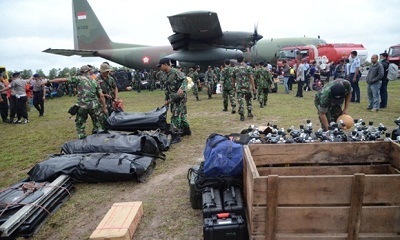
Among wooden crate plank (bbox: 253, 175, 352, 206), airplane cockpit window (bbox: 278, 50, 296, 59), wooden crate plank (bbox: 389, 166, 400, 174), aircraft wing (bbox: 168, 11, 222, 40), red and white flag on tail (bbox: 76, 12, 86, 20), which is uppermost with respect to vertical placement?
red and white flag on tail (bbox: 76, 12, 86, 20)

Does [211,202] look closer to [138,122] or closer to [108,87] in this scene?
[138,122]

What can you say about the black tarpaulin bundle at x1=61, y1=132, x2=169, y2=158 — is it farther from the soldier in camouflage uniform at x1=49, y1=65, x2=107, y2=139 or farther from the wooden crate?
the wooden crate

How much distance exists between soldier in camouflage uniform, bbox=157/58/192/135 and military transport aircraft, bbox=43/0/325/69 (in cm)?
768

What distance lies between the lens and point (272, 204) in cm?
205

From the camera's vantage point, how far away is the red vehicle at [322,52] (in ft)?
59.5

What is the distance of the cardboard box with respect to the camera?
256cm

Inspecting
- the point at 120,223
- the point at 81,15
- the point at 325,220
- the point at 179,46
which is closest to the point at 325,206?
the point at 325,220

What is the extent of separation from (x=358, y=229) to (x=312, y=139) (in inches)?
60.8

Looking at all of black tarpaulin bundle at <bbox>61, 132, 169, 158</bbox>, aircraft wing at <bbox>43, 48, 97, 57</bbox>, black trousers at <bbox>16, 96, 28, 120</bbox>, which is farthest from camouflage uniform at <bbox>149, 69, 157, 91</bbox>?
black tarpaulin bundle at <bbox>61, 132, 169, 158</bbox>

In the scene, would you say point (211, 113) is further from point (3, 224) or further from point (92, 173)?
point (3, 224)

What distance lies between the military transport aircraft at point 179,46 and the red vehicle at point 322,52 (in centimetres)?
110

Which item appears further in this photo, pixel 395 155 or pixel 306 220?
pixel 395 155

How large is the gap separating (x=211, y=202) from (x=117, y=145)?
2.61 metres

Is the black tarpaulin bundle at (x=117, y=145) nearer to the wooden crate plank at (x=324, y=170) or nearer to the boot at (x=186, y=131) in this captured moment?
the boot at (x=186, y=131)
